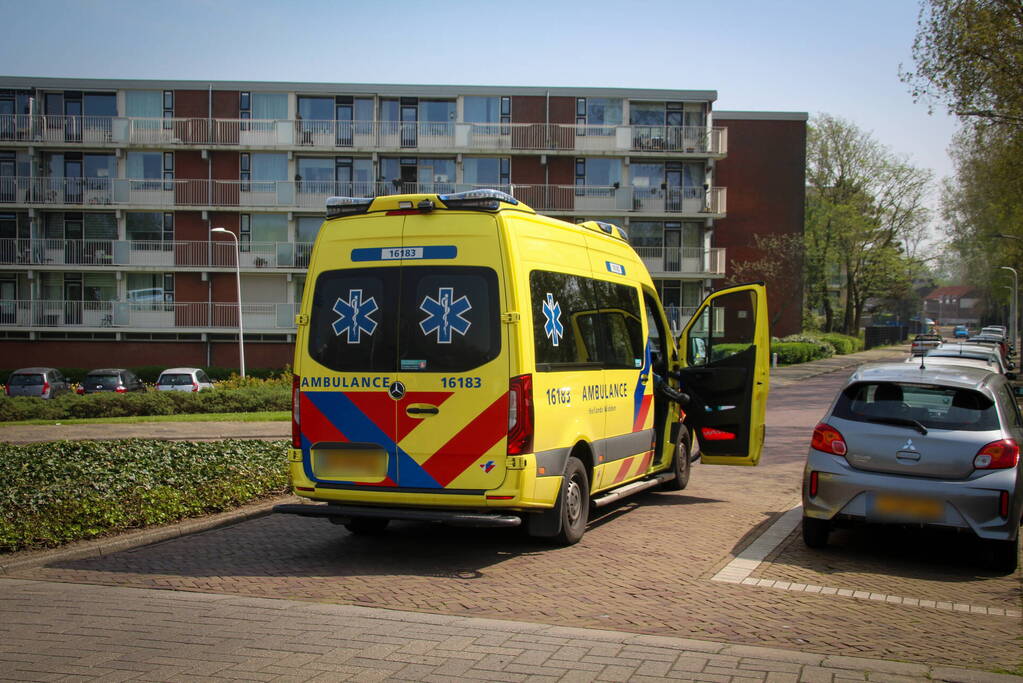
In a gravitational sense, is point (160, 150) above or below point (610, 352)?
above

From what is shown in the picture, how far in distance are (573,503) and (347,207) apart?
321cm

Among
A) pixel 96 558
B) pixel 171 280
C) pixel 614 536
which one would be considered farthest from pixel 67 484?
pixel 171 280

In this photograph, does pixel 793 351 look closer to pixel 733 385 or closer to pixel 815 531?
pixel 733 385

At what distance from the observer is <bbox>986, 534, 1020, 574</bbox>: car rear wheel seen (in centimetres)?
730

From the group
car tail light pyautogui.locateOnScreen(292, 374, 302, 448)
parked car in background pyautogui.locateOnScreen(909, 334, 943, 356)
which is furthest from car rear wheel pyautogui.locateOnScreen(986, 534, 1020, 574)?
car tail light pyautogui.locateOnScreen(292, 374, 302, 448)

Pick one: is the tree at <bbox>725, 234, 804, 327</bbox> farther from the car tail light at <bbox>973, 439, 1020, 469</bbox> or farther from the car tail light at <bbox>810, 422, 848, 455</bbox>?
the car tail light at <bbox>973, 439, 1020, 469</bbox>

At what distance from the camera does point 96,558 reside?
767cm

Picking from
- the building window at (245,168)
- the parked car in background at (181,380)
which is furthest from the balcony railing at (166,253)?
the parked car in background at (181,380)

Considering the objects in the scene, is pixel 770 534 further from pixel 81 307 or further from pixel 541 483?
pixel 81 307

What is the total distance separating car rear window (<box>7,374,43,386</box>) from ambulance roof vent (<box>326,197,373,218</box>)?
1078 inches

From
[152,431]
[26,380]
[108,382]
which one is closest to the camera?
[152,431]

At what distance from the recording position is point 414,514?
7363 mm

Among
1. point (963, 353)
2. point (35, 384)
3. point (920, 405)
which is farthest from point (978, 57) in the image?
point (35, 384)

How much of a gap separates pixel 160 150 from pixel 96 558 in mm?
40429
